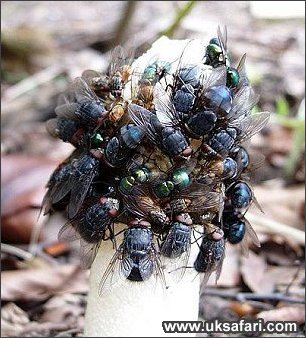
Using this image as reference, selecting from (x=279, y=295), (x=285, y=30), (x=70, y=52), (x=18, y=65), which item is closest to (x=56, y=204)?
(x=279, y=295)

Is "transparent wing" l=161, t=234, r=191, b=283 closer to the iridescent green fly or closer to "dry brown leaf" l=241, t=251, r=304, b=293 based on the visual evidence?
the iridescent green fly

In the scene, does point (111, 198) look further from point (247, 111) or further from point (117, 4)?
point (117, 4)

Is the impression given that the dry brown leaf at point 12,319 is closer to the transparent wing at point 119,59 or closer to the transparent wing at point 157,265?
the transparent wing at point 157,265

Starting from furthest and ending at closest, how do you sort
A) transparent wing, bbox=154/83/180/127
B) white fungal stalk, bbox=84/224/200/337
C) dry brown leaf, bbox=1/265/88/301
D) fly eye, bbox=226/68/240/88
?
dry brown leaf, bbox=1/265/88/301
white fungal stalk, bbox=84/224/200/337
fly eye, bbox=226/68/240/88
transparent wing, bbox=154/83/180/127

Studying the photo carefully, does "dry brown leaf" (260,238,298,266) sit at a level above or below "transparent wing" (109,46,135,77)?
above

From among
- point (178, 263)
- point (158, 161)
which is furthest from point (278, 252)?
point (158, 161)

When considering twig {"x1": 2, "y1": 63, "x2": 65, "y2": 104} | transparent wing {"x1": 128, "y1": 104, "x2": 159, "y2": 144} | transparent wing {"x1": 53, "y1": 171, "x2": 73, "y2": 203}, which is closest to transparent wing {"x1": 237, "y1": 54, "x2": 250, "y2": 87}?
transparent wing {"x1": 128, "y1": 104, "x2": 159, "y2": 144}

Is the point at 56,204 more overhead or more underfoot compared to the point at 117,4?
more underfoot
